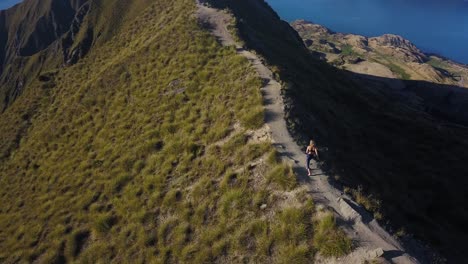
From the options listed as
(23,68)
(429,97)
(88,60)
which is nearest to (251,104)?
(88,60)

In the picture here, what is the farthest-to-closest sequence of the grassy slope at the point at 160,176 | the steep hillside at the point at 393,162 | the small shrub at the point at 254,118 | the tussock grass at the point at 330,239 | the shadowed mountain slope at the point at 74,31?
1. the shadowed mountain slope at the point at 74,31
2. the small shrub at the point at 254,118
3. the steep hillside at the point at 393,162
4. the grassy slope at the point at 160,176
5. the tussock grass at the point at 330,239

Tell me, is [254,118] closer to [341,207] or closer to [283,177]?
[283,177]

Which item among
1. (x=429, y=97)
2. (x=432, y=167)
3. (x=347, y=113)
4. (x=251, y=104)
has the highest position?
(x=251, y=104)

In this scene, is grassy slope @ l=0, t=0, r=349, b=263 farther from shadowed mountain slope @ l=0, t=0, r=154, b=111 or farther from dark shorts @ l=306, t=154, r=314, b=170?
shadowed mountain slope @ l=0, t=0, r=154, b=111

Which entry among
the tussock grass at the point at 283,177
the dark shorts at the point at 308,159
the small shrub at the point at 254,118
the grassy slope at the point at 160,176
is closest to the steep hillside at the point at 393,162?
the dark shorts at the point at 308,159

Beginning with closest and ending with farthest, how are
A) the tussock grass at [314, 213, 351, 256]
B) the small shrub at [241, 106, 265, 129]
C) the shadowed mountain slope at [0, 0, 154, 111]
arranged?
the tussock grass at [314, 213, 351, 256]
the small shrub at [241, 106, 265, 129]
the shadowed mountain slope at [0, 0, 154, 111]

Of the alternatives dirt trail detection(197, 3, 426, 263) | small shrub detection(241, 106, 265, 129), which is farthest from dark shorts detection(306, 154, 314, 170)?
small shrub detection(241, 106, 265, 129)

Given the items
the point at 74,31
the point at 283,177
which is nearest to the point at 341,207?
the point at 283,177

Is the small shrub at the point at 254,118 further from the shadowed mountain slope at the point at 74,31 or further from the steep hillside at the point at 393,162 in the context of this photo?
the shadowed mountain slope at the point at 74,31

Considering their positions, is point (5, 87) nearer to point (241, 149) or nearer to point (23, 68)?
point (23, 68)
